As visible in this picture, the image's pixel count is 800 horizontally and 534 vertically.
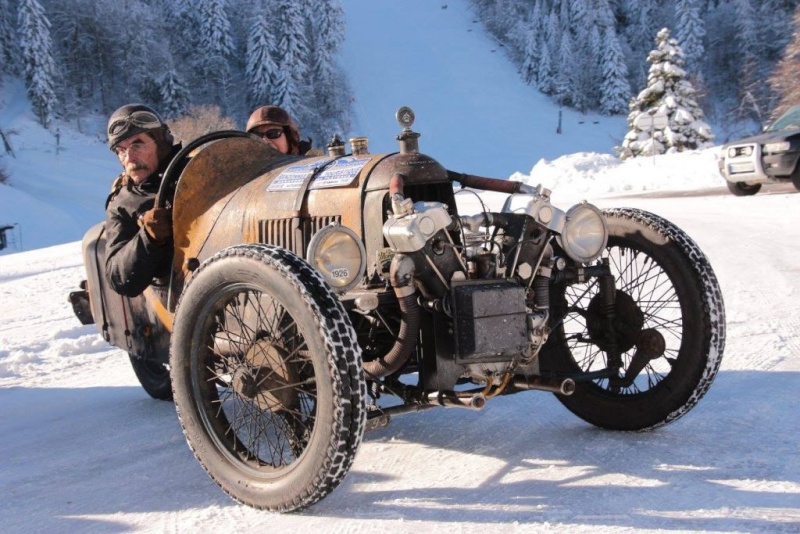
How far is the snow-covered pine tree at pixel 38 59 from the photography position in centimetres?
5266

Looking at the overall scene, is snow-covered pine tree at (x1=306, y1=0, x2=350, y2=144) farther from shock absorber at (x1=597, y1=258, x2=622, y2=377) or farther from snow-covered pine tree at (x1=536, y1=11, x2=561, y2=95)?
shock absorber at (x1=597, y1=258, x2=622, y2=377)

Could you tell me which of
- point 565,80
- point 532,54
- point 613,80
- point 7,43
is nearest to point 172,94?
point 7,43

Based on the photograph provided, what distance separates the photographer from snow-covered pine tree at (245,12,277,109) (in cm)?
6150

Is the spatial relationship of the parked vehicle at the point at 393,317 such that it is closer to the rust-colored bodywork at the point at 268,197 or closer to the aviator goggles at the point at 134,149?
the rust-colored bodywork at the point at 268,197

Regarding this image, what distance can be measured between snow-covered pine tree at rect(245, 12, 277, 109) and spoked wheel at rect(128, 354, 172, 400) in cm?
5722

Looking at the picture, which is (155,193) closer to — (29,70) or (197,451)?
(197,451)

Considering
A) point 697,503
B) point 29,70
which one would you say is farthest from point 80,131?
point 697,503

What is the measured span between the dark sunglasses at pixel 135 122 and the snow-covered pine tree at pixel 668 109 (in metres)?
31.2

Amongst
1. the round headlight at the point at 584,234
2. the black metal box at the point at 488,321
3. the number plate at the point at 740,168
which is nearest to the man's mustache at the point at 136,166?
the black metal box at the point at 488,321

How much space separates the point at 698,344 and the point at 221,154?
299 cm

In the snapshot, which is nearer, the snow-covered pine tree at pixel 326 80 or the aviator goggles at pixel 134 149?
the aviator goggles at pixel 134 149

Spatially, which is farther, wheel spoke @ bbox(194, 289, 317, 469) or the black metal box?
wheel spoke @ bbox(194, 289, 317, 469)

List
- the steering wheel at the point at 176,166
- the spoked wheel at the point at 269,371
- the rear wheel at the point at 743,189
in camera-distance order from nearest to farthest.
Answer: the spoked wheel at the point at 269,371
the steering wheel at the point at 176,166
the rear wheel at the point at 743,189

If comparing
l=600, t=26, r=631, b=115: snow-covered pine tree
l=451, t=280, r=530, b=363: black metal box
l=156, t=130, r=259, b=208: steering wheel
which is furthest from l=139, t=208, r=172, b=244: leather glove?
l=600, t=26, r=631, b=115: snow-covered pine tree
